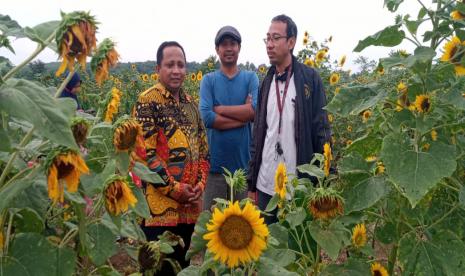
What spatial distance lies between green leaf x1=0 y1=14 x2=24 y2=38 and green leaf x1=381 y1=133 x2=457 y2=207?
0.75 meters

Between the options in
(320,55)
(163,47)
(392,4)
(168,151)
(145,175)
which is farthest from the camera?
(320,55)

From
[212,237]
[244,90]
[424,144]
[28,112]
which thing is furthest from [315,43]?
[28,112]

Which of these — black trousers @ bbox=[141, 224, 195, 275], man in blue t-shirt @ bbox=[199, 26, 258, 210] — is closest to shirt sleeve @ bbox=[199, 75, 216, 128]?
man in blue t-shirt @ bbox=[199, 26, 258, 210]

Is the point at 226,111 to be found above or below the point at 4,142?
below

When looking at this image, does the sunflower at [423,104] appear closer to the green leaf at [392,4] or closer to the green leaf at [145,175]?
the green leaf at [392,4]

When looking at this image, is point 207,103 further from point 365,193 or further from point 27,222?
point 27,222

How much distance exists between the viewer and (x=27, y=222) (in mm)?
793

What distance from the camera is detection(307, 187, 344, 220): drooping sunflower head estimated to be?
3.54ft

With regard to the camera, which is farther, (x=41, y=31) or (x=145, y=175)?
(x=145, y=175)

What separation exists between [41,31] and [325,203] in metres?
0.66

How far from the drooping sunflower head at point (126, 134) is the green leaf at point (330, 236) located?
439 mm

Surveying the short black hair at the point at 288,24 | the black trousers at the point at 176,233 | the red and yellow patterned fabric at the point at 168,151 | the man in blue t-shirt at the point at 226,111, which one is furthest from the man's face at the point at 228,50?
the black trousers at the point at 176,233

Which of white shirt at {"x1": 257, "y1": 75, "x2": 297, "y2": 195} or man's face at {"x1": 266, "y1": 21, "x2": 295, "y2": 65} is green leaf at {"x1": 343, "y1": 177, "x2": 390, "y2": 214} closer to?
white shirt at {"x1": 257, "y1": 75, "x2": 297, "y2": 195}

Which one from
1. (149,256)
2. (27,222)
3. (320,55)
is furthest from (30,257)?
(320,55)
